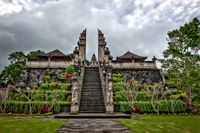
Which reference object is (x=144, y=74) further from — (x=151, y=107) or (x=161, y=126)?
(x=161, y=126)

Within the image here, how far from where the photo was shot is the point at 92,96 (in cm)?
1775

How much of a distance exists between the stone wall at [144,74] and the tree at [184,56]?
9.51m

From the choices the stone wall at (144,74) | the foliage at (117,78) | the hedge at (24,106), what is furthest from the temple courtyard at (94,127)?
the stone wall at (144,74)

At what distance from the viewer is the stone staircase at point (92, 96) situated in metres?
16.0

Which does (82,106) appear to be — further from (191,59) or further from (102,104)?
(191,59)

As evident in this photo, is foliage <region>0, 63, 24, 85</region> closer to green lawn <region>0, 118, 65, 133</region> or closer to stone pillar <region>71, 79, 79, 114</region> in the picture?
stone pillar <region>71, 79, 79, 114</region>

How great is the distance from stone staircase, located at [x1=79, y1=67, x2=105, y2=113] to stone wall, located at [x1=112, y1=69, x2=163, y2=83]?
6941mm

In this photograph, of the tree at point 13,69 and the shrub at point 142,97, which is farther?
the tree at point 13,69

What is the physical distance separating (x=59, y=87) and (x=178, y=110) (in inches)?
445

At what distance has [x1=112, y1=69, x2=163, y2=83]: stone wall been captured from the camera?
2883cm

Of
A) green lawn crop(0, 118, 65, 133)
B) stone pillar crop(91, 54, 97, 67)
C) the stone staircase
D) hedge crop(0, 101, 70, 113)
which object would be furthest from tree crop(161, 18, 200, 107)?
stone pillar crop(91, 54, 97, 67)

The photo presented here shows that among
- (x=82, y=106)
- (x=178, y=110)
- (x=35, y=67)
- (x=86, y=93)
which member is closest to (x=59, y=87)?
(x=86, y=93)

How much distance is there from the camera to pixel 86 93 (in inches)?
720

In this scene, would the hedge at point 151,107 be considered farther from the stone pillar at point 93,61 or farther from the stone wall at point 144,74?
the stone pillar at point 93,61
